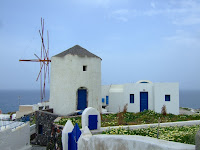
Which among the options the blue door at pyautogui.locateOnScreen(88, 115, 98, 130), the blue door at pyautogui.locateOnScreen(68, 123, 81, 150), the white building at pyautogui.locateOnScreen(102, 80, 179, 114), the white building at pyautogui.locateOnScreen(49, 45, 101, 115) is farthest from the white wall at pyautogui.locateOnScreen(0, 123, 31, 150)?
the white building at pyautogui.locateOnScreen(102, 80, 179, 114)

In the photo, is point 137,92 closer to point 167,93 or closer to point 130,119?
point 167,93

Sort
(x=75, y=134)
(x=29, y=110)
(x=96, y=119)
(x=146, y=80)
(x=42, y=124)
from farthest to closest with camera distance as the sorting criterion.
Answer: (x=29, y=110)
(x=146, y=80)
(x=42, y=124)
(x=96, y=119)
(x=75, y=134)

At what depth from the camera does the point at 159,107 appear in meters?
18.1

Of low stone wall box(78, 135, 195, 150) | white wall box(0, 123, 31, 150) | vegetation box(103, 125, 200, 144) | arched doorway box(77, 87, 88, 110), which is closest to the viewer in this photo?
low stone wall box(78, 135, 195, 150)

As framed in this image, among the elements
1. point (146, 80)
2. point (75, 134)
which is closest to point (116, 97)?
point (146, 80)

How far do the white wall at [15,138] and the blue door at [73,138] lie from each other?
15.6 feet

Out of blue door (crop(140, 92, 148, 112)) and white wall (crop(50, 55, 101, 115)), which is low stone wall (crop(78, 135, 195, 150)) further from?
blue door (crop(140, 92, 148, 112))

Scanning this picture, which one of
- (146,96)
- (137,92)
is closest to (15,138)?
(137,92)

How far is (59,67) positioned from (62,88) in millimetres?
1888

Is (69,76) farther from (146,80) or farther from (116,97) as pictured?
(146,80)

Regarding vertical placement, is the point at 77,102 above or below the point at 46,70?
below

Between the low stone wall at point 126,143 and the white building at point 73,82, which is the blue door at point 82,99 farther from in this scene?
the low stone wall at point 126,143

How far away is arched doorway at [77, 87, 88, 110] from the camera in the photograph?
17.4m

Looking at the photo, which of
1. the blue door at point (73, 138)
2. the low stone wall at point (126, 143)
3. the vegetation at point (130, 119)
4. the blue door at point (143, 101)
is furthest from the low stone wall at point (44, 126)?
the low stone wall at point (126, 143)
